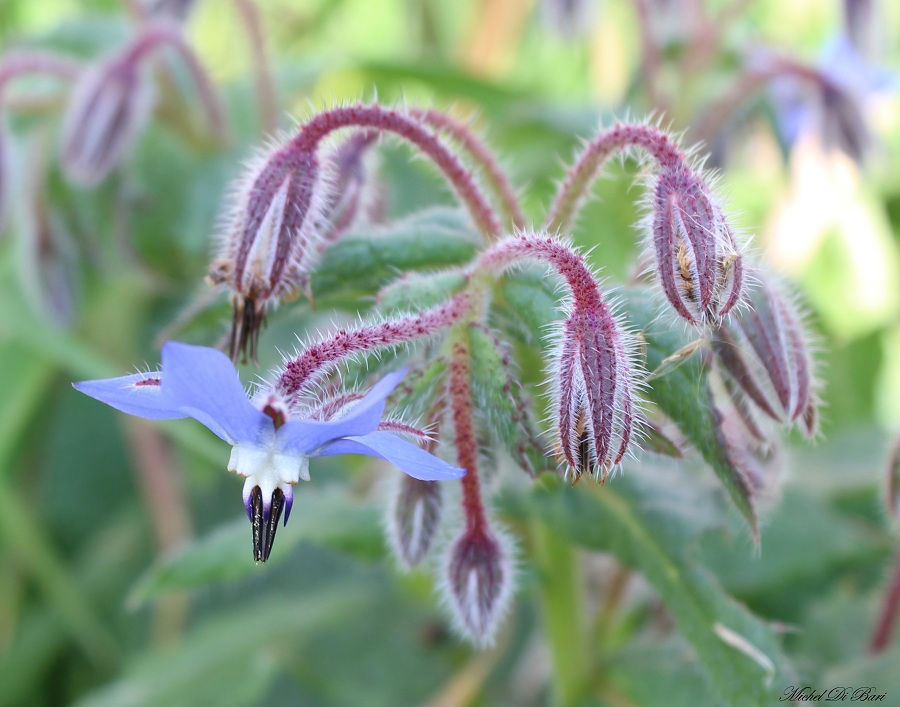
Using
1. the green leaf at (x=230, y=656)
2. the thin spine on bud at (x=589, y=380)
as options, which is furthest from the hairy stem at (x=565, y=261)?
the green leaf at (x=230, y=656)

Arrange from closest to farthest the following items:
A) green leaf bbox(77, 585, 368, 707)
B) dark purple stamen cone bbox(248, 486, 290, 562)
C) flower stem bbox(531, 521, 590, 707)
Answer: dark purple stamen cone bbox(248, 486, 290, 562) < flower stem bbox(531, 521, 590, 707) < green leaf bbox(77, 585, 368, 707)

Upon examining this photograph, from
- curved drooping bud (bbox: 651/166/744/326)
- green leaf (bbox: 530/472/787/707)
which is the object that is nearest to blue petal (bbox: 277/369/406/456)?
curved drooping bud (bbox: 651/166/744/326)

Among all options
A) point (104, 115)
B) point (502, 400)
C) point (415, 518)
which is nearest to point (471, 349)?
point (502, 400)

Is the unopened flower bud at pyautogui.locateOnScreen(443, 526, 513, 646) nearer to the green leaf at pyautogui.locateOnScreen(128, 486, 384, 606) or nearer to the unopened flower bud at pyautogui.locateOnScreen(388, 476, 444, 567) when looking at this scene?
the unopened flower bud at pyautogui.locateOnScreen(388, 476, 444, 567)

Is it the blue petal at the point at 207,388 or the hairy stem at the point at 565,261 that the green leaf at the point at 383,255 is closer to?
the hairy stem at the point at 565,261

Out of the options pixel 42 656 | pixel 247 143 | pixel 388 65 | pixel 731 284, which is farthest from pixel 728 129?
pixel 42 656

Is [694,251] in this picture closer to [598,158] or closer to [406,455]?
[598,158]
